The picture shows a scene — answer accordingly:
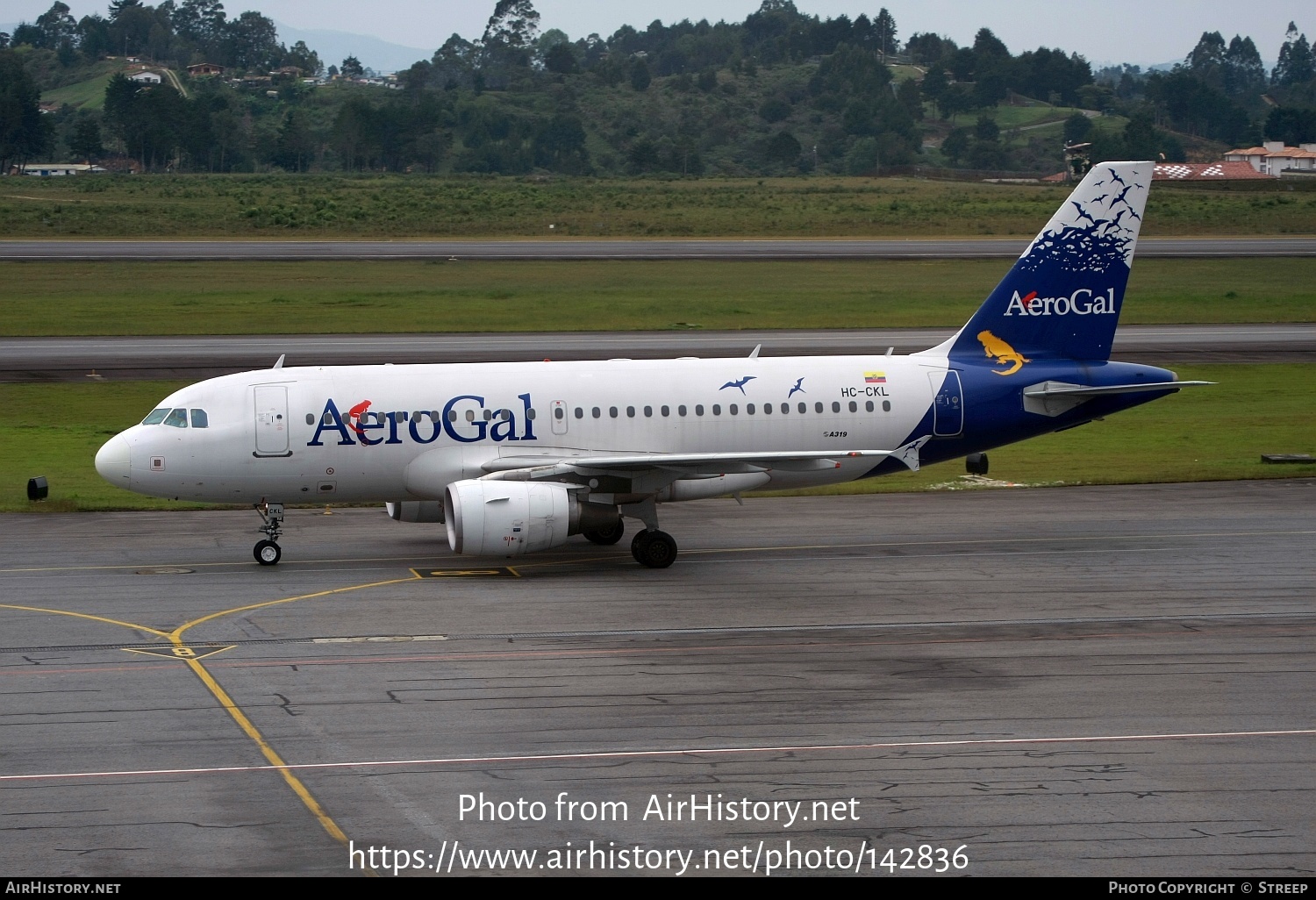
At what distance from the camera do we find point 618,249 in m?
107

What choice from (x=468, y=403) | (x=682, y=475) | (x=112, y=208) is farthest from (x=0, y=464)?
(x=112, y=208)

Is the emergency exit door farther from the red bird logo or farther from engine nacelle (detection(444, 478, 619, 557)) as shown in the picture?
engine nacelle (detection(444, 478, 619, 557))

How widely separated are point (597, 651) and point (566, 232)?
3950 inches

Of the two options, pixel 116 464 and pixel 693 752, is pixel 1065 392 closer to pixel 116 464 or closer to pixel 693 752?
pixel 693 752

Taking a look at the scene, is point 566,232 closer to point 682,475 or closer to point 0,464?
point 0,464

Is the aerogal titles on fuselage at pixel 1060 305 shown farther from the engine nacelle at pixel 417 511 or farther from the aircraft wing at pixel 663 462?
the engine nacelle at pixel 417 511

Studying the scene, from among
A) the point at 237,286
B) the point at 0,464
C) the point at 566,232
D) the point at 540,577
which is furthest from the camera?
the point at 566,232

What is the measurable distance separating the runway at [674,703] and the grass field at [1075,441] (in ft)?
20.6

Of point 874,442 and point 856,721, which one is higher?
point 874,442

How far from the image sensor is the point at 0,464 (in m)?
43.8

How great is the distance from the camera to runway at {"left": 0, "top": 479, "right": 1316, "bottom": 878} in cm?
1672

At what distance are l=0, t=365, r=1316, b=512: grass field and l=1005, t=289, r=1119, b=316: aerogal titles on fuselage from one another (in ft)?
25.8

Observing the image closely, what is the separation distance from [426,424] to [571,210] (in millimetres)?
111517

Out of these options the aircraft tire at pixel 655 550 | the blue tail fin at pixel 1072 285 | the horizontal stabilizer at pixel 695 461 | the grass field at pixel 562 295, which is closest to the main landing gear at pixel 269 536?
the horizontal stabilizer at pixel 695 461
